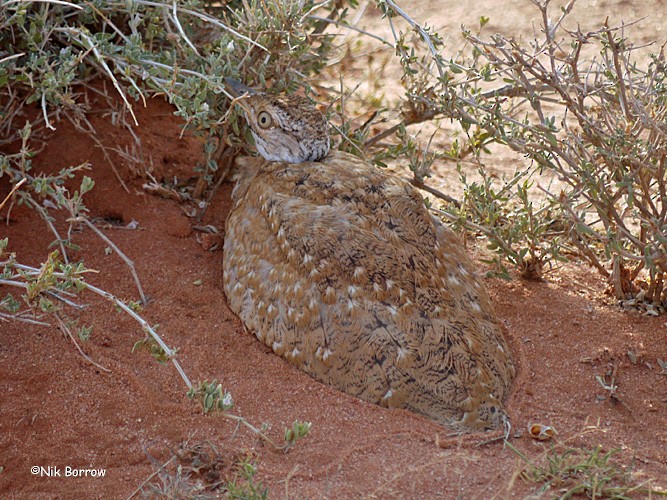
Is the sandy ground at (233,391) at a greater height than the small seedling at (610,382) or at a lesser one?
lesser

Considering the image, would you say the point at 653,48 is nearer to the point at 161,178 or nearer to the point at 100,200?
the point at 161,178

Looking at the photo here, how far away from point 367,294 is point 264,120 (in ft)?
4.71

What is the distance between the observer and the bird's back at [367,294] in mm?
4203

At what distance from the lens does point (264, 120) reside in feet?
16.8

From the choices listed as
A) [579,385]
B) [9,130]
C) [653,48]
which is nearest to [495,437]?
[579,385]

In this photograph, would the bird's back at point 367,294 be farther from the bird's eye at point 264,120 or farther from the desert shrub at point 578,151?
the desert shrub at point 578,151

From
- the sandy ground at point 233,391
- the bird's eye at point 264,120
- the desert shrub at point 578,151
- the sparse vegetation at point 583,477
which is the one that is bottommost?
the sandy ground at point 233,391

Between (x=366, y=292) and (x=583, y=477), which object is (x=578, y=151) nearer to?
(x=366, y=292)

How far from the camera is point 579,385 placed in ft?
15.1

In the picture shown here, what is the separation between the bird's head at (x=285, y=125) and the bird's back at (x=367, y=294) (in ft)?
0.46

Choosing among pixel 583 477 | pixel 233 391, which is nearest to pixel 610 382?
pixel 583 477

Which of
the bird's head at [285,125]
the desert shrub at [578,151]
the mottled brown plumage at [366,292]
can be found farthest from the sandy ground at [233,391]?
the bird's head at [285,125]

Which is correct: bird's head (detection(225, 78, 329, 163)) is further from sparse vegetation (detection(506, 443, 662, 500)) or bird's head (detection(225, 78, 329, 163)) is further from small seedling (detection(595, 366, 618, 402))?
sparse vegetation (detection(506, 443, 662, 500))

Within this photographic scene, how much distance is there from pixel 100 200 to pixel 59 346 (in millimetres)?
1416
